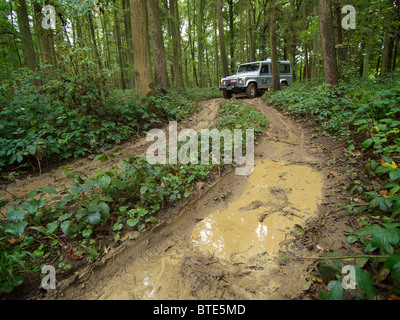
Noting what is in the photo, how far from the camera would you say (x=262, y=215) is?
313cm

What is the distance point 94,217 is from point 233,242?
1.79 m

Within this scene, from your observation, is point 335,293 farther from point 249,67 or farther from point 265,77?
point 249,67

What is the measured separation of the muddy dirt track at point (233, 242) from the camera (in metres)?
2.05

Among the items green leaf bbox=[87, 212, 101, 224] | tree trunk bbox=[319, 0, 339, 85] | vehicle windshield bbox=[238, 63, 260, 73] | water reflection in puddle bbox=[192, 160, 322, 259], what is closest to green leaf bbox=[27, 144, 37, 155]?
green leaf bbox=[87, 212, 101, 224]

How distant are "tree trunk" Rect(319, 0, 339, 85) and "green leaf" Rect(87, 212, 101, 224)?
822 centimetres

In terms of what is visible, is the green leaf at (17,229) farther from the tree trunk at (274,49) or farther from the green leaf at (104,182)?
the tree trunk at (274,49)

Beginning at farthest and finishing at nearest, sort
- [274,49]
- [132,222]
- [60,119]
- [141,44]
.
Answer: [274,49] < [141,44] < [60,119] < [132,222]

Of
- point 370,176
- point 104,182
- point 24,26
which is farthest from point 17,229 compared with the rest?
point 24,26

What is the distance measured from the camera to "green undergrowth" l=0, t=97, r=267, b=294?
219 cm

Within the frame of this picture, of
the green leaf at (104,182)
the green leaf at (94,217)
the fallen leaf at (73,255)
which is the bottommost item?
the fallen leaf at (73,255)

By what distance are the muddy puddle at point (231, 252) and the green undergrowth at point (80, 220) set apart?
0.54 meters

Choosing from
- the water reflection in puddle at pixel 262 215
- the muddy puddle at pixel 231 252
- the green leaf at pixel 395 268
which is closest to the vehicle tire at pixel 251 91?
the water reflection in puddle at pixel 262 215
